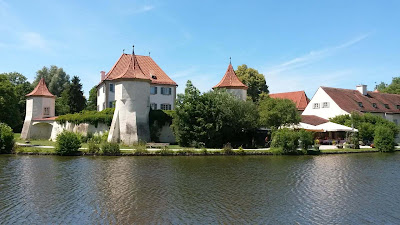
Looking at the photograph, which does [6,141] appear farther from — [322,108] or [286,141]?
[322,108]

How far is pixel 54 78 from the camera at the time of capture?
64875 millimetres

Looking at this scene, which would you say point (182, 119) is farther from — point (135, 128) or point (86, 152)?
point (86, 152)

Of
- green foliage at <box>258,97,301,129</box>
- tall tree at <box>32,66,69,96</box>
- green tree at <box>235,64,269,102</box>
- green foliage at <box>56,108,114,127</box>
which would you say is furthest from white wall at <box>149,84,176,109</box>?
tall tree at <box>32,66,69,96</box>

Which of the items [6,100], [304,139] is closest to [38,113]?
[6,100]

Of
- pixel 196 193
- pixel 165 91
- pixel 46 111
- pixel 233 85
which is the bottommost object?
pixel 196 193

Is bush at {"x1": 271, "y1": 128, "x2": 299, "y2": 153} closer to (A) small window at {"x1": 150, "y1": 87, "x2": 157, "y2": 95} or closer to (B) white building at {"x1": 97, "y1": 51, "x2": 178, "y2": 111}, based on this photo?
(B) white building at {"x1": 97, "y1": 51, "x2": 178, "y2": 111}

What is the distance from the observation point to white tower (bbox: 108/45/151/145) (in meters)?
34.1

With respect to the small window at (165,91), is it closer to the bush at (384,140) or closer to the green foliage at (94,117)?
the green foliage at (94,117)

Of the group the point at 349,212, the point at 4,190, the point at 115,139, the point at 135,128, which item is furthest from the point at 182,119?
the point at 349,212

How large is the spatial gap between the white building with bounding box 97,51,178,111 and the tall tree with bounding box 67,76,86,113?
736 centimetres

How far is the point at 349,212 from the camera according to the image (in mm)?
11742

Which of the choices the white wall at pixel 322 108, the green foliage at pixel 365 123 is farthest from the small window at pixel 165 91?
the green foliage at pixel 365 123

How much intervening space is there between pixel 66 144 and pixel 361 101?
4095 cm

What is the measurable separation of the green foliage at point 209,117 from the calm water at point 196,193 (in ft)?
32.7
